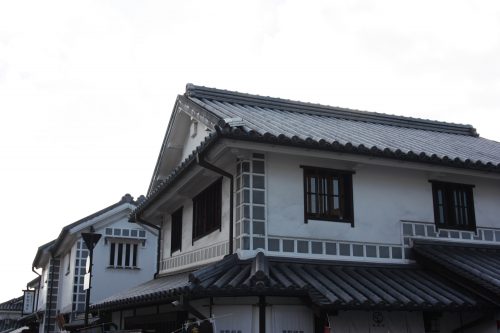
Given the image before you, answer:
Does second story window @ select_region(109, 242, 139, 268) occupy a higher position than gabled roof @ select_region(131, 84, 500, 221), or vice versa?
gabled roof @ select_region(131, 84, 500, 221)

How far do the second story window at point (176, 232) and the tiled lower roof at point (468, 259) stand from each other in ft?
25.2

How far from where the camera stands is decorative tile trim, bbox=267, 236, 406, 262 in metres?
12.6

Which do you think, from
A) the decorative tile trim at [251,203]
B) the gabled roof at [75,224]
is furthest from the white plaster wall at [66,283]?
the decorative tile trim at [251,203]

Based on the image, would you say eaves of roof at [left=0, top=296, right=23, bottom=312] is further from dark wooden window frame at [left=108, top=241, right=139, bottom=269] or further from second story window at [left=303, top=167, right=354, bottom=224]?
second story window at [left=303, top=167, right=354, bottom=224]

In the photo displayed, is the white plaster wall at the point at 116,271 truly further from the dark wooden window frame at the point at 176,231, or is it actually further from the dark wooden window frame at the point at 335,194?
the dark wooden window frame at the point at 335,194

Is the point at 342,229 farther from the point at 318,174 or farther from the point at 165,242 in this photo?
the point at 165,242

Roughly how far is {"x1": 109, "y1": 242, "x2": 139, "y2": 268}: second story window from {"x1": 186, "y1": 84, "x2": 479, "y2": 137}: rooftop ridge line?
49.9 feet

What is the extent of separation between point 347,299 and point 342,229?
9.45 feet

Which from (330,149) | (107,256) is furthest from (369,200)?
(107,256)

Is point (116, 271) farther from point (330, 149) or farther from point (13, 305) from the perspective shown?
point (13, 305)

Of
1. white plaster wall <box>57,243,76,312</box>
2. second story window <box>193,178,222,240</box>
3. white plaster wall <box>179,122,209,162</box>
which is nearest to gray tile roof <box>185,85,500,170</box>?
white plaster wall <box>179,122,209,162</box>

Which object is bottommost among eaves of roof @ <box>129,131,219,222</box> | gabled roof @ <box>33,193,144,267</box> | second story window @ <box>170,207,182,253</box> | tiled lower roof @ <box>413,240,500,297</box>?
tiled lower roof @ <box>413,240,500,297</box>

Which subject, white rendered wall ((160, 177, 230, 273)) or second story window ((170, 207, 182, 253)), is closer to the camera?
white rendered wall ((160, 177, 230, 273))

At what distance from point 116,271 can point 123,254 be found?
3.67 feet
